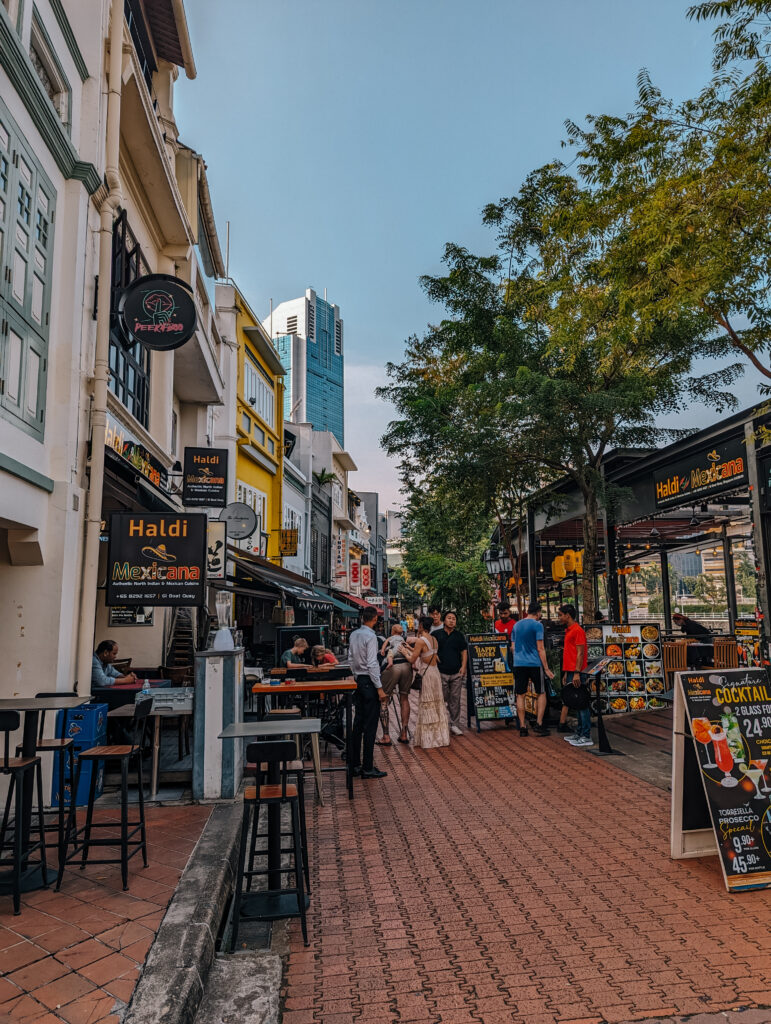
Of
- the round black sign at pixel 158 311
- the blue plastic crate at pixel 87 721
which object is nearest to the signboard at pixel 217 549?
the round black sign at pixel 158 311

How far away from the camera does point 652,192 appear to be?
871 cm

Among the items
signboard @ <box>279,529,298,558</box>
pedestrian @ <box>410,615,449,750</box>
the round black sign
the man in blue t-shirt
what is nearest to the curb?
pedestrian @ <box>410,615,449,750</box>

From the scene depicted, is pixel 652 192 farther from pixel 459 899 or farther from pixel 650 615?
pixel 650 615

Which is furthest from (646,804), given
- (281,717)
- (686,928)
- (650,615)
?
(650,615)

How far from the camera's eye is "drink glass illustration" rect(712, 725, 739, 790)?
16.6 ft

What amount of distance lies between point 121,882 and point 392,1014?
2.21 meters

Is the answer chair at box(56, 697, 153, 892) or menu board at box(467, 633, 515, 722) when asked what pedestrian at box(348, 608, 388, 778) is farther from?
menu board at box(467, 633, 515, 722)

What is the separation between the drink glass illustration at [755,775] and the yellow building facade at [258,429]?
57.9 feet

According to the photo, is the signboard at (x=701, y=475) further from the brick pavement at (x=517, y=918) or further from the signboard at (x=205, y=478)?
the signboard at (x=205, y=478)

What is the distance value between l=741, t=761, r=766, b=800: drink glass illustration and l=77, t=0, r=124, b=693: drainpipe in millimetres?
6070

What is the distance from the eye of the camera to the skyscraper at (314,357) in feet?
345

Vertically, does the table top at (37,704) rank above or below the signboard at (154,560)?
below

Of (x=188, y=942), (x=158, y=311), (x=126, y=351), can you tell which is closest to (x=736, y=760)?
(x=188, y=942)

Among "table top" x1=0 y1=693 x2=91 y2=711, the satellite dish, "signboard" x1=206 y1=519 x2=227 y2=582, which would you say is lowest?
"table top" x1=0 y1=693 x2=91 y2=711
